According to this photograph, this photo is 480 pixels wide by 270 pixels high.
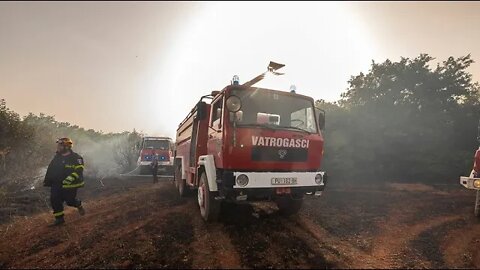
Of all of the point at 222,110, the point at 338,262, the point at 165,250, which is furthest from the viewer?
the point at 222,110

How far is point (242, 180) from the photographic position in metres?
5.25

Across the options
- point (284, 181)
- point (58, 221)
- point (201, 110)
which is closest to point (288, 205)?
point (284, 181)

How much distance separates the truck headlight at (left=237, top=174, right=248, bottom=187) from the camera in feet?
17.1

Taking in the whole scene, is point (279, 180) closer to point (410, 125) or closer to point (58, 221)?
point (58, 221)

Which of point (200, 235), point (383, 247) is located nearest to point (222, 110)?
point (200, 235)

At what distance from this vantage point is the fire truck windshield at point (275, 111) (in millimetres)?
5941

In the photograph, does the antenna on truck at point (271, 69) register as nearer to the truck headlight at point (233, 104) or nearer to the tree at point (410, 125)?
the truck headlight at point (233, 104)

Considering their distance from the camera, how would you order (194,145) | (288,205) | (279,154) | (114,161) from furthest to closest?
(114,161) < (194,145) < (288,205) < (279,154)

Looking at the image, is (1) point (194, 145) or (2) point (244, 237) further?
(1) point (194, 145)

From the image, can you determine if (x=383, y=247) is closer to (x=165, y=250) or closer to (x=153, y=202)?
(x=165, y=250)

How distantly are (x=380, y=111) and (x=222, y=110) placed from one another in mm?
15493

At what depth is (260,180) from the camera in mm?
5359

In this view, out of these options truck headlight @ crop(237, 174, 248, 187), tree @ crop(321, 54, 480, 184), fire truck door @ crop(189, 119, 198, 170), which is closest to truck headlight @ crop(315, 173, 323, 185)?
truck headlight @ crop(237, 174, 248, 187)

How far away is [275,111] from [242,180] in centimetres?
176
